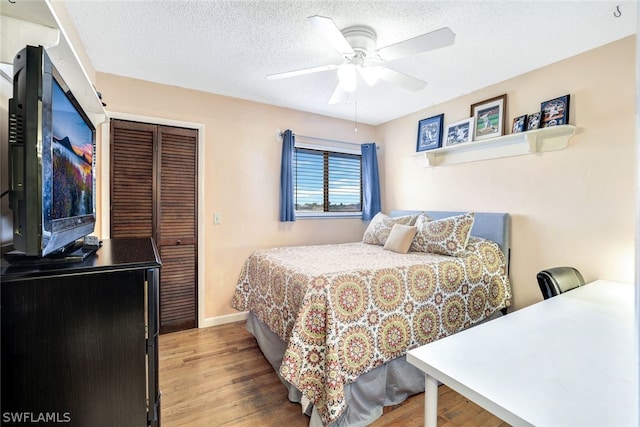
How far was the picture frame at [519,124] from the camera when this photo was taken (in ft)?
8.41

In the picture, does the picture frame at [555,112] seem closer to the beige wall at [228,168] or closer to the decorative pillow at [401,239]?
the decorative pillow at [401,239]

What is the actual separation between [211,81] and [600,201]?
11.3 ft

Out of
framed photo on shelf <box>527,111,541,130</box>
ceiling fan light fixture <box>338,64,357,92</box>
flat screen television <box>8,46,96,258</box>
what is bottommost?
flat screen television <box>8,46,96,258</box>

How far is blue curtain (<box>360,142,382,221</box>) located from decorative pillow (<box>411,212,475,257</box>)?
1.28 metres

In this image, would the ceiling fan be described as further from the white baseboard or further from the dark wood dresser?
the white baseboard

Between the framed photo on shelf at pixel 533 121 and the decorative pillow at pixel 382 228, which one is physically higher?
the framed photo on shelf at pixel 533 121

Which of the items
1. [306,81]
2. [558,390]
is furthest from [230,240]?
[558,390]

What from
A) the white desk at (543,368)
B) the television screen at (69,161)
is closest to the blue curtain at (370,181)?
the white desk at (543,368)

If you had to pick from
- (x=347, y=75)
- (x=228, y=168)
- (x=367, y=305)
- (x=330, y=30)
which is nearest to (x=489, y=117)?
(x=347, y=75)

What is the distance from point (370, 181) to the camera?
3.98m

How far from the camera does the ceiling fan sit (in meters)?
1.56

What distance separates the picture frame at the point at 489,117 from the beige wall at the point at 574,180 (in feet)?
Result: 0.21

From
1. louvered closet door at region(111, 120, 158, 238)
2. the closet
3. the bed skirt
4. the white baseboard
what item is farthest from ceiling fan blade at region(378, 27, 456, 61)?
the white baseboard

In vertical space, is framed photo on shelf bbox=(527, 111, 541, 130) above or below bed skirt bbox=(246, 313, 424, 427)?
above
